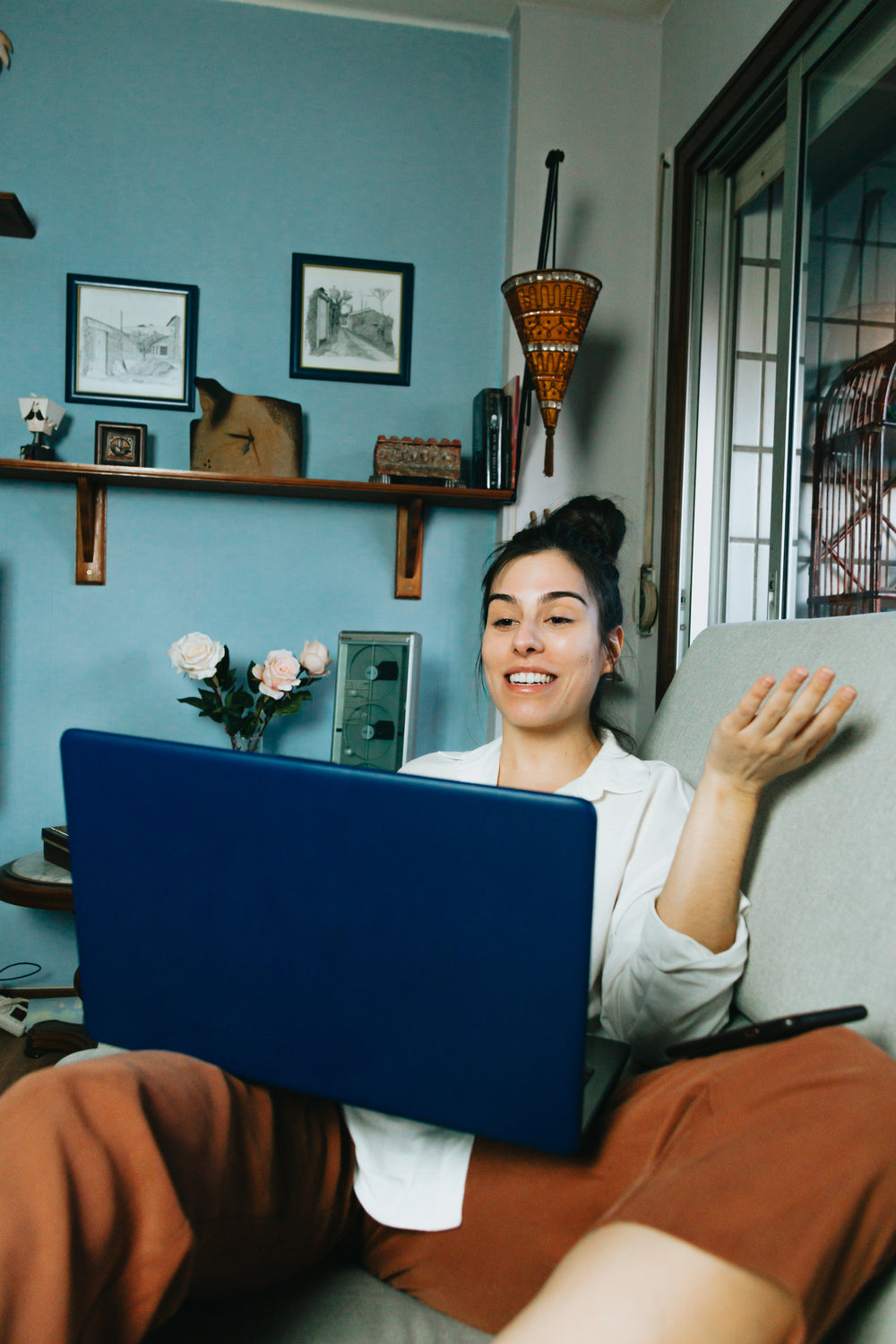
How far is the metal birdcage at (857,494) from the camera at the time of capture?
1.59 meters

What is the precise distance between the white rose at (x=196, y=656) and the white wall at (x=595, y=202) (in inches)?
33.1

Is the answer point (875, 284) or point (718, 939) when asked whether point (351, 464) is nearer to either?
point (875, 284)

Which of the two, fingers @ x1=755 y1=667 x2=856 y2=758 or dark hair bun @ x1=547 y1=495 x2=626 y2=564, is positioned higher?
dark hair bun @ x1=547 y1=495 x2=626 y2=564

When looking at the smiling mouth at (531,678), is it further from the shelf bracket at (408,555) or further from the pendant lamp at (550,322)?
the shelf bracket at (408,555)

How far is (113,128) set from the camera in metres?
2.39

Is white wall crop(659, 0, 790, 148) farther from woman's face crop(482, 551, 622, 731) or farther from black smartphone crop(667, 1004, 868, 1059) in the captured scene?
black smartphone crop(667, 1004, 868, 1059)

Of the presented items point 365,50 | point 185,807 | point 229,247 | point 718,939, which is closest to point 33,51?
point 229,247

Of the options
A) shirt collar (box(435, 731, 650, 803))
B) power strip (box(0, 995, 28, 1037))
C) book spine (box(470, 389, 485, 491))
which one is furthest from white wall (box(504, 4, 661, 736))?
power strip (box(0, 995, 28, 1037))

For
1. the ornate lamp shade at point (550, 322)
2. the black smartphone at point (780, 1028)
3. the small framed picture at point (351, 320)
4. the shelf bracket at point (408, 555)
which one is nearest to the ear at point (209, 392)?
the small framed picture at point (351, 320)

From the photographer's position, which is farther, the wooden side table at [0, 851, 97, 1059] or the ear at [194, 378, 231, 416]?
the ear at [194, 378, 231, 416]

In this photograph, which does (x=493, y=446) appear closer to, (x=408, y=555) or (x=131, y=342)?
(x=408, y=555)

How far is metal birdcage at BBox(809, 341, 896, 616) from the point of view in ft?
5.22

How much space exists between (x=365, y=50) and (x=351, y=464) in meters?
1.08

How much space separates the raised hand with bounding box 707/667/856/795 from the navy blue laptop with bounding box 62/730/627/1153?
12.5 inches
